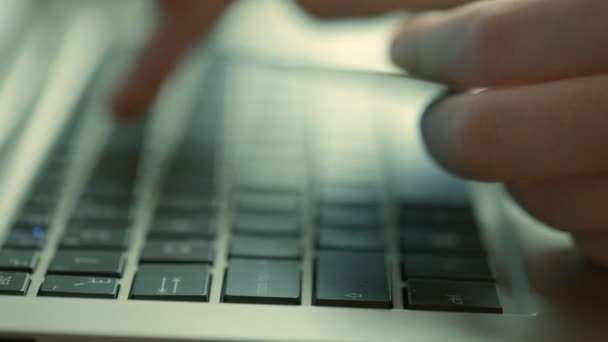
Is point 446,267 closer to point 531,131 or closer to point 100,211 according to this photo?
point 531,131

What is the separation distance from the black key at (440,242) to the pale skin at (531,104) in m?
0.04

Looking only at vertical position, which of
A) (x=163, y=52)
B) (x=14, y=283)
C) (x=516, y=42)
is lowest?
(x=14, y=283)

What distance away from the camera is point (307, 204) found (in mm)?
385

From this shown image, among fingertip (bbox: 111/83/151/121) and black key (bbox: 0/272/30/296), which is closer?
black key (bbox: 0/272/30/296)

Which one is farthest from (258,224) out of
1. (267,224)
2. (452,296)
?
(452,296)

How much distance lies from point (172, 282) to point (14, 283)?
0.07 metres

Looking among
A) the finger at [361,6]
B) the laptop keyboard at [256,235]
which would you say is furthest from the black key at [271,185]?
the finger at [361,6]

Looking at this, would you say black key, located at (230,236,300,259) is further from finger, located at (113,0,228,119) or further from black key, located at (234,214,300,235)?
finger, located at (113,0,228,119)

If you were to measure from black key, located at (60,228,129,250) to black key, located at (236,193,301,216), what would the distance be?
0.21ft

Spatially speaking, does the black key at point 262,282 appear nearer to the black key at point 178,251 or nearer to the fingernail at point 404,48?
the black key at point 178,251

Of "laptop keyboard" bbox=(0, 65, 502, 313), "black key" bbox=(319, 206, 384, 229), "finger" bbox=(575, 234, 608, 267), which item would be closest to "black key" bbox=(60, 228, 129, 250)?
"laptop keyboard" bbox=(0, 65, 502, 313)

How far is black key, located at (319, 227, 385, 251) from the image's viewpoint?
343 mm

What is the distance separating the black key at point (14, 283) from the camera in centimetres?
29

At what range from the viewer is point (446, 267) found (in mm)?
331
